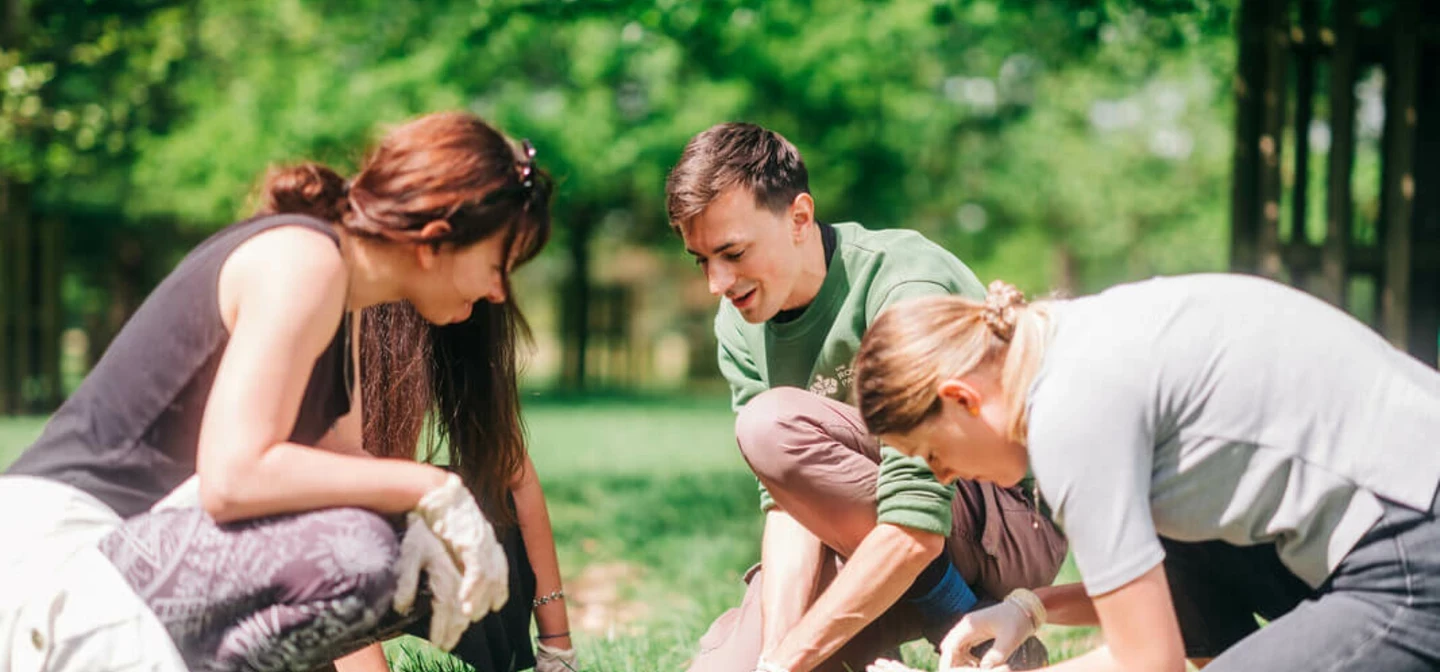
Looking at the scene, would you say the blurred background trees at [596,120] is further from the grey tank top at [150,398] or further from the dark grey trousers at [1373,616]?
the dark grey trousers at [1373,616]

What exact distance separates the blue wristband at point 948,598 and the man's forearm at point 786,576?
234mm

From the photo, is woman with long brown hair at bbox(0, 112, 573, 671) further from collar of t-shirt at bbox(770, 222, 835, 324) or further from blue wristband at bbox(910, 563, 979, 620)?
blue wristband at bbox(910, 563, 979, 620)

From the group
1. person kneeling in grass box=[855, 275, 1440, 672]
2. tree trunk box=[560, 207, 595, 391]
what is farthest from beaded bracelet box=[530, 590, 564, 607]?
tree trunk box=[560, 207, 595, 391]

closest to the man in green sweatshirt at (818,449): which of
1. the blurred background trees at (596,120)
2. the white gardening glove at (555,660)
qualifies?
the white gardening glove at (555,660)

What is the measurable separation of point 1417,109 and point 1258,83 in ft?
2.67

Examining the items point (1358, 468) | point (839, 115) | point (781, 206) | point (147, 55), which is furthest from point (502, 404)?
point (839, 115)

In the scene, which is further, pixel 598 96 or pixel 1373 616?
pixel 598 96

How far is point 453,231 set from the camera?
2312 mm

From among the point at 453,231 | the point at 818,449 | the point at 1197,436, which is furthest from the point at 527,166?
the point at 1197,436

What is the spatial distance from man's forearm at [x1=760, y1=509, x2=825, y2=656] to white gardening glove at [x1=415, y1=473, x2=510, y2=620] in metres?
0.84

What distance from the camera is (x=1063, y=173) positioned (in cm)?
2616

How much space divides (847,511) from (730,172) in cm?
75

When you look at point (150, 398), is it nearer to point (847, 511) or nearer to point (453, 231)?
point (453, 231)

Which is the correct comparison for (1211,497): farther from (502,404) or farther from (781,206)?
(502,404)
